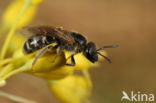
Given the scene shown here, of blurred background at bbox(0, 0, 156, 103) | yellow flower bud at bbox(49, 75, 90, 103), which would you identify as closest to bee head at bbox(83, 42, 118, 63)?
yellow flower bud at bbox(49, 75, 90, 103)

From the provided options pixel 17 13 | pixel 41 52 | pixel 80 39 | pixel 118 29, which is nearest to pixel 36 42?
pixel 41 52

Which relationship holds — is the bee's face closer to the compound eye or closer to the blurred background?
the compound eye

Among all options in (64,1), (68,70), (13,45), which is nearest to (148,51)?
(64,1)

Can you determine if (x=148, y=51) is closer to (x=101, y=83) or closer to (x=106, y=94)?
(x=101, y=83)

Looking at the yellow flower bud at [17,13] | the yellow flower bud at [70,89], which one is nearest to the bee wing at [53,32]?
the yellow flower bud at [70,89]

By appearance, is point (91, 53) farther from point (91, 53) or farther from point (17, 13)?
Answer: point (17, 13)

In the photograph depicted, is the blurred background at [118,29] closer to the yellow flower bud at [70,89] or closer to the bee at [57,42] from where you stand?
the yellow flower bud at [70,89]

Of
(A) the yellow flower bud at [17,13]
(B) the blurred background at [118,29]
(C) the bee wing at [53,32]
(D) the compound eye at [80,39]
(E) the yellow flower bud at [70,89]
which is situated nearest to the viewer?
(C) the bee wing at [53,32]
